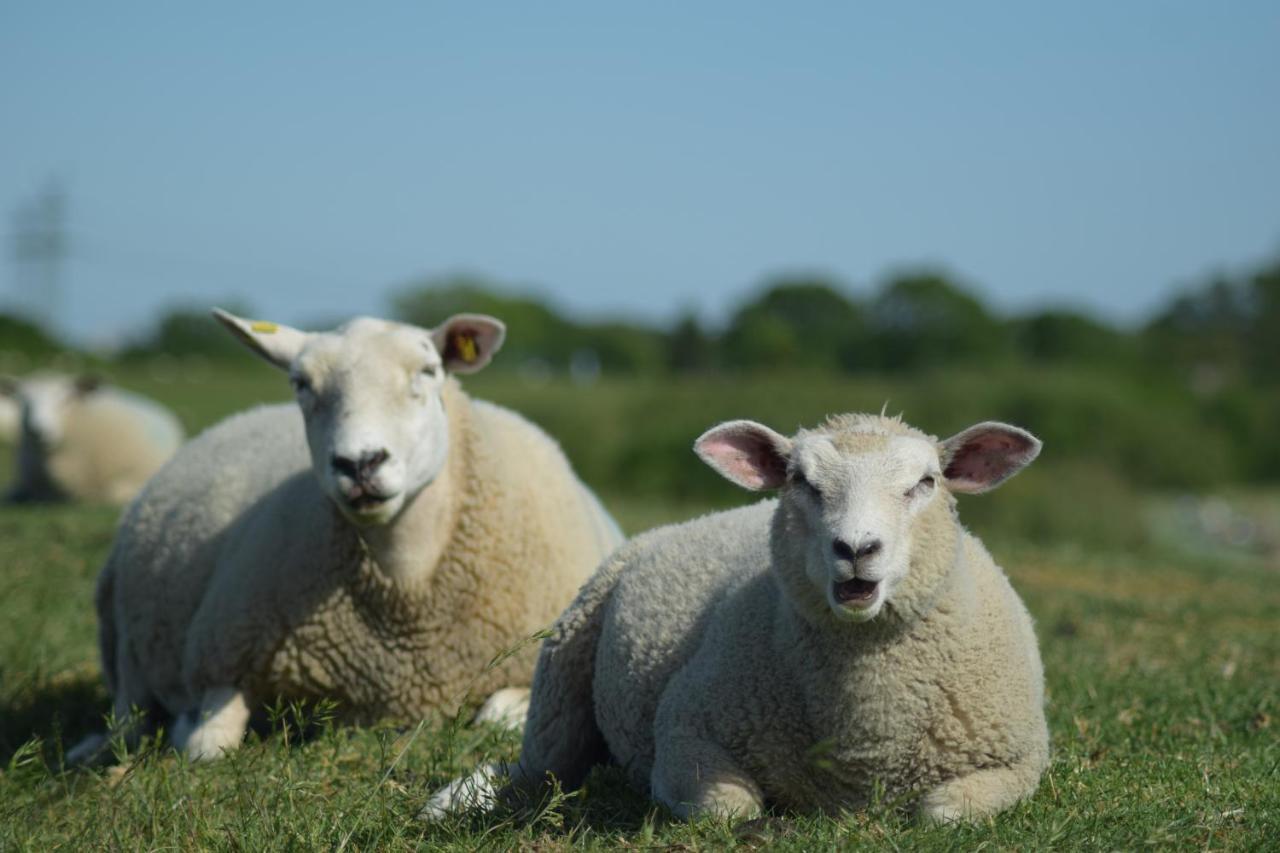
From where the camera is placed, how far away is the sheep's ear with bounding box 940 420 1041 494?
3.82 metres

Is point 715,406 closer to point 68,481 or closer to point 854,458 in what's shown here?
point 68,481

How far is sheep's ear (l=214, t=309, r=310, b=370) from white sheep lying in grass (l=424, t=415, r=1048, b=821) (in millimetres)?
2245

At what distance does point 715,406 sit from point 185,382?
16753mm

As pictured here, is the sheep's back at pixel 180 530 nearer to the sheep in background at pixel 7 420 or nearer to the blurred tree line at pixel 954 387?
the blurred tree line at pixel 954 387

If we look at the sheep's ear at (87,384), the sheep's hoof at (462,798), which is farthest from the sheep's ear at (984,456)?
the sheep's ear at (87,384)

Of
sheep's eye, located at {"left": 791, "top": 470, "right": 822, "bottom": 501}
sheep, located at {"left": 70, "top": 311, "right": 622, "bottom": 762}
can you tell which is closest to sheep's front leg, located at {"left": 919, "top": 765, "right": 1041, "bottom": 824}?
sheep's eye, located at {"left": 791, "top": 470, "right": 822, "bottom": 501}

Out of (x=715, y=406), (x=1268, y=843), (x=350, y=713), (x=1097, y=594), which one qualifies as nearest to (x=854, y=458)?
(x=1268, y=843)

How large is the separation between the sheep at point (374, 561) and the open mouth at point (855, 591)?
83.8 inches

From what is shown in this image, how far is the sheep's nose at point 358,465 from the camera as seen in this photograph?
504 centimetres

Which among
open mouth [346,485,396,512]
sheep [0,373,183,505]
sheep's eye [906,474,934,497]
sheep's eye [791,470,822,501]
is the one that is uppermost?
sheep's eye [906,474,934,497]

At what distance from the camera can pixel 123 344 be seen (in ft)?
259

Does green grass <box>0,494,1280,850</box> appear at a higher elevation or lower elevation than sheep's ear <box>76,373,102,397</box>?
higher

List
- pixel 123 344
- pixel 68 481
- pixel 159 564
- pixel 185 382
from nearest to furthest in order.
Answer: pixel 159 564, pixel 68 481, pixel 185 382, pixel 123 344

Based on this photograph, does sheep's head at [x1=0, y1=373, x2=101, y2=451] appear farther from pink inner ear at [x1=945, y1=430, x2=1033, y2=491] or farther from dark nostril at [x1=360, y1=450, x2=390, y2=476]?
pink inner ear at [x1=945, y1=430, x2=1033, y2=491]
